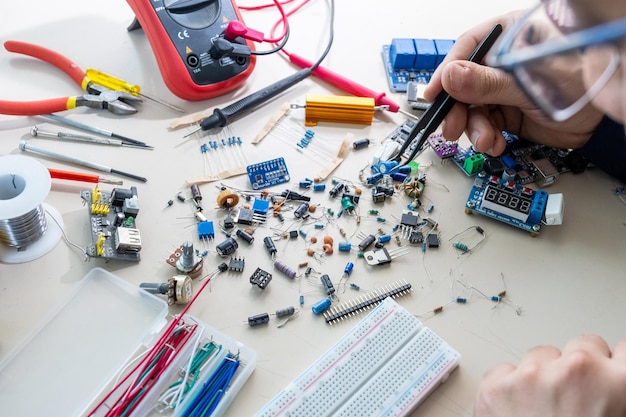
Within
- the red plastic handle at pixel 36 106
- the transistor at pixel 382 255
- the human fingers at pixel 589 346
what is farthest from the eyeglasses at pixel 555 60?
the red plastic handle at pixel 36 106

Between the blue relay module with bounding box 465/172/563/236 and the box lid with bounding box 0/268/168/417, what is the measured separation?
791 mm

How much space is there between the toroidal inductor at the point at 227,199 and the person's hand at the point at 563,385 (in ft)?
2.30

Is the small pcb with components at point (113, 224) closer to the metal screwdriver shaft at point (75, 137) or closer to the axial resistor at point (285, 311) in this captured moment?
the metal screwdriver shaft at point (75, 137)

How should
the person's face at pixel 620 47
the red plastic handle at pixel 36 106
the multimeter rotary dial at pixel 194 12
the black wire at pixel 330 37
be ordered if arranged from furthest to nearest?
the black wire at pixel 330 37, the multimeter rotary dial at pixel 194 12, the red plastic handle at pixel 36 106, the person's face at pixel 620 47

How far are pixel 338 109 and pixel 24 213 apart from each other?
830 mm

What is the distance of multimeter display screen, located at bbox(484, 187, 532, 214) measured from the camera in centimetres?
143

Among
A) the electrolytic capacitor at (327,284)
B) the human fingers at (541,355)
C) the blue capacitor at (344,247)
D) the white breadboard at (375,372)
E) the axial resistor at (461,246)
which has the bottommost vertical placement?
the white breadboard at (375,372)

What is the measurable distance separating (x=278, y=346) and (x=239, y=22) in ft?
3.06

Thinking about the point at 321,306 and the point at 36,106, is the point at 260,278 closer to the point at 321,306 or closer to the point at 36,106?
the point at 321,306

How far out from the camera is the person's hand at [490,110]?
140cm

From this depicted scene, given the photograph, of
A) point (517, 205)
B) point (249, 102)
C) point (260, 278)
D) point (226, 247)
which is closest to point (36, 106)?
point (249, 102)

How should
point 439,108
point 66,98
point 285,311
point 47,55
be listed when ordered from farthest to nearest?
point 47,55
point 66,98
point 439,108
point 285,311

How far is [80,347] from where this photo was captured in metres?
1.19

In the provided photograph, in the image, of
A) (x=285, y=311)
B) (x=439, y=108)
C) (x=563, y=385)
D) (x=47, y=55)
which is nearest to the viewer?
(x=563, y=385)
